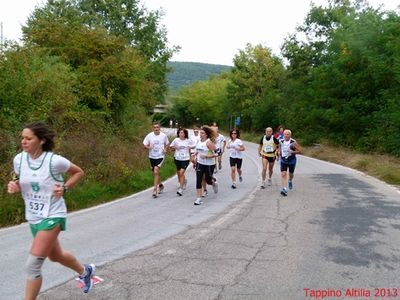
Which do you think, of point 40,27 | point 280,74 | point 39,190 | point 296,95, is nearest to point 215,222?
point 39,190

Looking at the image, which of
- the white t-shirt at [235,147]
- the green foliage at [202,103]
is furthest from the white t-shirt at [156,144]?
the green foliage at [202,103]

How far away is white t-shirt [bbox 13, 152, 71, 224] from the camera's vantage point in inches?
166

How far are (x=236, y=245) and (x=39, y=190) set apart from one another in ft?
11.4

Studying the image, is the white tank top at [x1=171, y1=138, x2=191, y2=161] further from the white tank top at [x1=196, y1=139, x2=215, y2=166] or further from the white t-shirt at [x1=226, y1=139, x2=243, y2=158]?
the white t-shirt at [x1=226, y1=139, x2=243, y2=158]

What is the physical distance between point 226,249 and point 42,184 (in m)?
3.22

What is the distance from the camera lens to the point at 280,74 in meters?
69.0

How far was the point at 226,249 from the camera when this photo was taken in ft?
21.9

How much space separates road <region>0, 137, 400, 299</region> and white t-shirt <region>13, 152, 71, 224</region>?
40.2 inches

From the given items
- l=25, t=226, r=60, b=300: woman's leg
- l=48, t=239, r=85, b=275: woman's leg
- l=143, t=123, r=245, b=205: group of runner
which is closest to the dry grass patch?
l=143, t=123, r=245, b=205: group of runner

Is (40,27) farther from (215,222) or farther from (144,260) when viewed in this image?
(144,260)

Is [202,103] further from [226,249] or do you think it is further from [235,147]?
[226,249]

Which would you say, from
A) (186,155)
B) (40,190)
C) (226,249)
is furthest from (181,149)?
(40,190)

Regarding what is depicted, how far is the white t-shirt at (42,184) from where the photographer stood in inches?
166

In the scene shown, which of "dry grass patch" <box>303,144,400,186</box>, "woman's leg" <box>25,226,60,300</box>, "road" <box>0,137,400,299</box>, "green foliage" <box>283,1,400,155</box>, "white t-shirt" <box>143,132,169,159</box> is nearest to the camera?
"woman's leg" <box>25,226,60,300</box>
